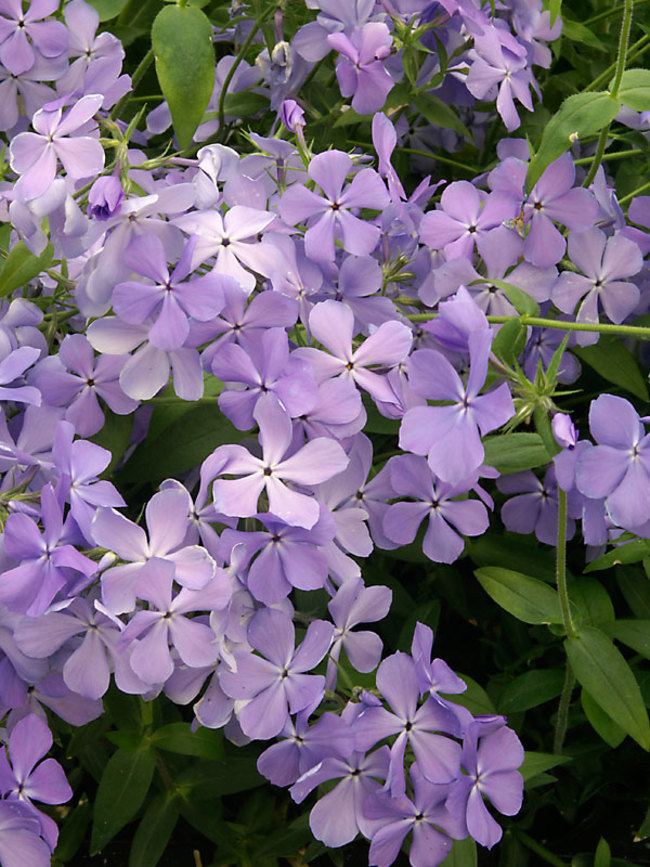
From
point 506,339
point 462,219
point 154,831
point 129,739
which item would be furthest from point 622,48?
point 154,831

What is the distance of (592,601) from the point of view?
39.5 inches

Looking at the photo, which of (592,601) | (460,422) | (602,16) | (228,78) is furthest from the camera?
(602,16)

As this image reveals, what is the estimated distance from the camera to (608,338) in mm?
1027

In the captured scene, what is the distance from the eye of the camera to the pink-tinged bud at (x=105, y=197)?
0.72m

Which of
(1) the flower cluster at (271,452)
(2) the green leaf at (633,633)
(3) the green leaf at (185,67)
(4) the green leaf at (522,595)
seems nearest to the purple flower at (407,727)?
(1) the flower cluster at (271,452)

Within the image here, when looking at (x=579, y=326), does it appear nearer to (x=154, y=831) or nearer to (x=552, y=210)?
(x=552, y=210)

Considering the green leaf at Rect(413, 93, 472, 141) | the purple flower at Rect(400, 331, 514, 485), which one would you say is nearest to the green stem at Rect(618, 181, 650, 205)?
the green leaf at Rect(413, 93, 472, 141)

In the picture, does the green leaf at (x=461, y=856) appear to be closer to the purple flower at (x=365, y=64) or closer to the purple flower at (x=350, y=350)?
the purple flower at (x=350, y=350)

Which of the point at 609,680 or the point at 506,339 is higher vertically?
the point at 506,339

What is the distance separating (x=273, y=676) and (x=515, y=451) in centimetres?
25

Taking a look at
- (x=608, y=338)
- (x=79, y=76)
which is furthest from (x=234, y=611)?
(x=79, y=76)

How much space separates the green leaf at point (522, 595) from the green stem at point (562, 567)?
0.01 m

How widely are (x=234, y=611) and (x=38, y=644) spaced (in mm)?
139

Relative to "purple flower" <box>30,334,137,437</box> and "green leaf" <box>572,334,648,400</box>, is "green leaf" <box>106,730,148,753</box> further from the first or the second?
"green leaf" <box>572,334,648,400</box>
